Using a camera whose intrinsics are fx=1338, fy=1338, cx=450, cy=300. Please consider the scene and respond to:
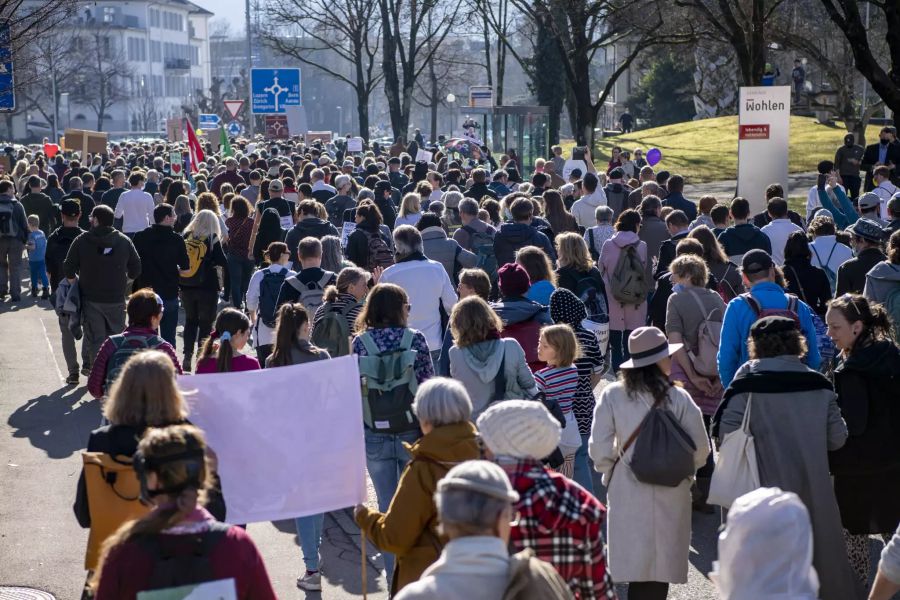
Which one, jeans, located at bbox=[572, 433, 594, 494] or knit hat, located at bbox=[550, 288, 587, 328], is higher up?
knit hat, located at bbox=[550, 288, 587, 328]

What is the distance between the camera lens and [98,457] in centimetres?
526

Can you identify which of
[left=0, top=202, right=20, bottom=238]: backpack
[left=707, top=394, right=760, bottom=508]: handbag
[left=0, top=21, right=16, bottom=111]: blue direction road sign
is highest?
[left=0, top=21, right=16, bottom=111]: blue direction road sign

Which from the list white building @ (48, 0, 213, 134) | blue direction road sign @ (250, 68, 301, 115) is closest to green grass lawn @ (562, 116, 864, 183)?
blue direction road sign @ (250, 68, 301, 115)

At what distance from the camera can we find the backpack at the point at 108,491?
5.27 m

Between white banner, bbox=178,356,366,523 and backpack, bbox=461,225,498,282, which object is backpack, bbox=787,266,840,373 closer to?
white banner, bbox=178,356,366,523

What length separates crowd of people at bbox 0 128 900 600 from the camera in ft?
12.9

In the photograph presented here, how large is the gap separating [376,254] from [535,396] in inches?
230

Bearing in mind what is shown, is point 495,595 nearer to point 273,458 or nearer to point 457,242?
point 273,458

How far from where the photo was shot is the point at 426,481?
201 inches

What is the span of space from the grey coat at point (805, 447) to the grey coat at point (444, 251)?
20.2 feet

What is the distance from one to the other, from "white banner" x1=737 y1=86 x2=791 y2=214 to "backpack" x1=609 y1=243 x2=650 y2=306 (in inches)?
344

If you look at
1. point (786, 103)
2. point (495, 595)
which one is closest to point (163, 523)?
point (495, 595)

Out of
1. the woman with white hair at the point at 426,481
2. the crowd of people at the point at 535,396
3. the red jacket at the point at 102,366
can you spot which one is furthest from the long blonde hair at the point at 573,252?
the woman with white hair at the point at 426,481

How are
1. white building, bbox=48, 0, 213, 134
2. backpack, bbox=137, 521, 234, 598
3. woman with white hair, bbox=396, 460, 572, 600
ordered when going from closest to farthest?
woman with white hair, bbox=396, 460, 572, 600 < backpack, bbox=137, 521, 234, 598 < white building, bbox=48, 0, 213, 134
